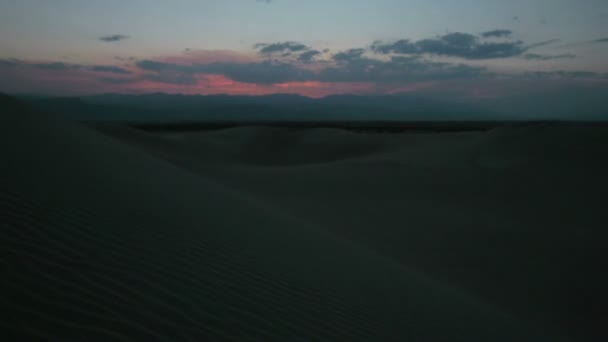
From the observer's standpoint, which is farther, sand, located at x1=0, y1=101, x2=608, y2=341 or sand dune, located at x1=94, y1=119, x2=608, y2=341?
sand dune, located at x1=94, y1=119, x2=608, y2=341

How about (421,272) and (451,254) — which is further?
(451,254)

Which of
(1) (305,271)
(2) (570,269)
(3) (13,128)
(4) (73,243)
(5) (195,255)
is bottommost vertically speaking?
(2) (570,269)

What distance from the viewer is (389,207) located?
9344mm

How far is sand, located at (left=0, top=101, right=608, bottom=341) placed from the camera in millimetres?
2195

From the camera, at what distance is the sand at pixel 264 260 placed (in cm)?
220

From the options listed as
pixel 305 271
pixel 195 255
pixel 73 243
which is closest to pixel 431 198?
pixel 305 271

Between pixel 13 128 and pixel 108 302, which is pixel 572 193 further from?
pixel 13 128

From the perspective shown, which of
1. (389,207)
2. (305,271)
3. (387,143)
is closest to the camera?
(305,271)

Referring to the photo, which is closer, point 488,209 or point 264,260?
point 264,260

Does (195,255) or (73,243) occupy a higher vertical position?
(73,243)

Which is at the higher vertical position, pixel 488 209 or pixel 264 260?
pixel 264 260

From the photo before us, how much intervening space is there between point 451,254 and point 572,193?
7.03 m

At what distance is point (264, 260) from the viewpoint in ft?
11.9

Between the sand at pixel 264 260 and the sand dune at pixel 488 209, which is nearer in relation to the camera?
the sand at pixel 264 260
